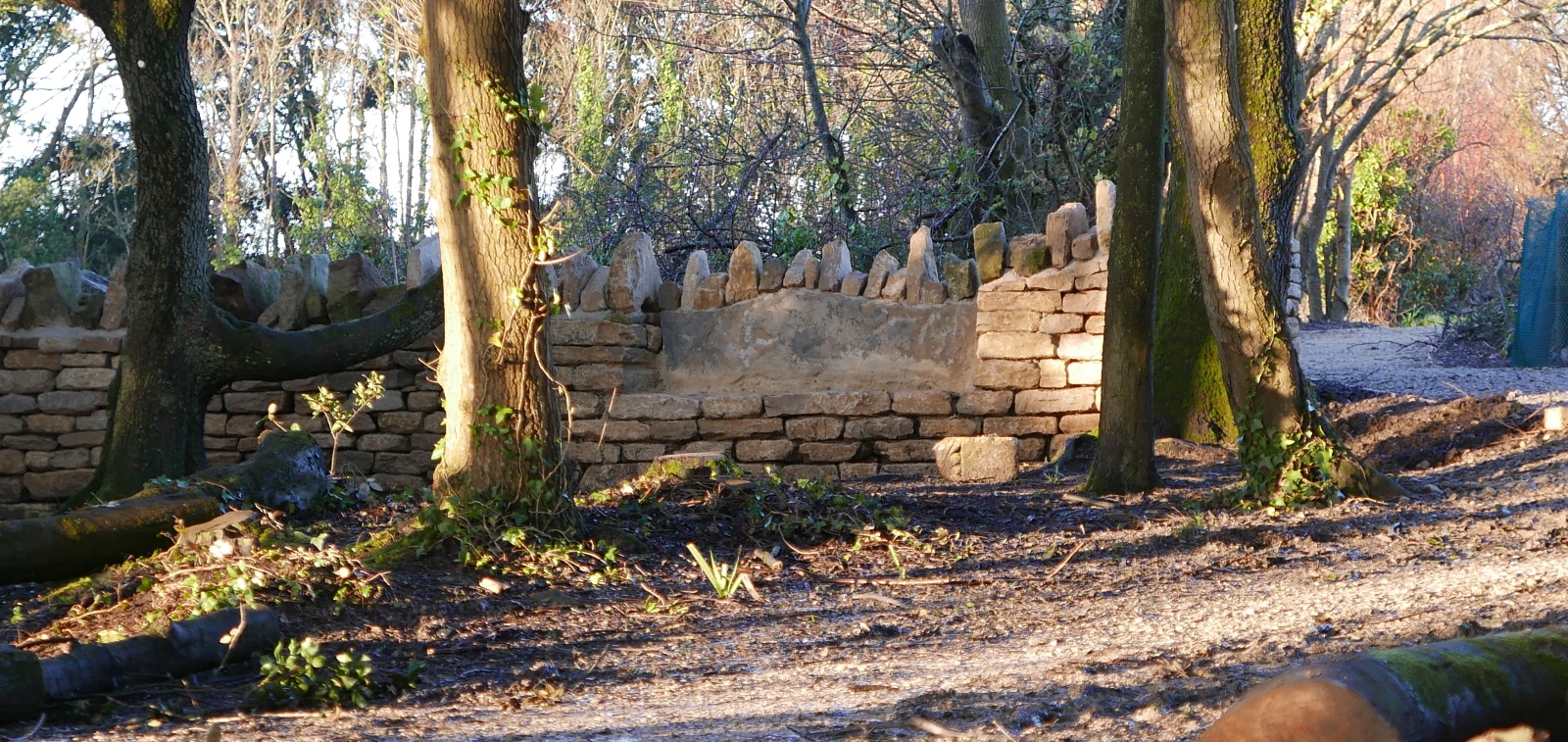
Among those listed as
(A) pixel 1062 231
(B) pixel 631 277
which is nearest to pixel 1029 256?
(A) pixel 1062 231

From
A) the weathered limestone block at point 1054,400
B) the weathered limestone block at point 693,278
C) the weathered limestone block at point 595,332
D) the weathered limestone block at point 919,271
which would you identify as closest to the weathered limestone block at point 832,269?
the weathered limestone block at point 919,271

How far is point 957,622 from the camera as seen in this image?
155 inches

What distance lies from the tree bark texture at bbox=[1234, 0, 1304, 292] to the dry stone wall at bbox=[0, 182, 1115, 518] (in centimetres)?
145

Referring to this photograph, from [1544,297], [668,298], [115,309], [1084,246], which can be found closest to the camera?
[1084,246]

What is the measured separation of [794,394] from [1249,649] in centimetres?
440

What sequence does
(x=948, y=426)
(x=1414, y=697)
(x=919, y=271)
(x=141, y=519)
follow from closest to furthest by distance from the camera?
(x=1414, y=697) → (x=141, y=519) → (x=948, y=426) → (x=919, y=271)

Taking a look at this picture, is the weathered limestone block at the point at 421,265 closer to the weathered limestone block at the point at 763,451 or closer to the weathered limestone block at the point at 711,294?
the weathered limestone block at the point at 711,294

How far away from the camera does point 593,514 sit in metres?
5.00

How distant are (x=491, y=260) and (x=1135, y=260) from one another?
2885 mm

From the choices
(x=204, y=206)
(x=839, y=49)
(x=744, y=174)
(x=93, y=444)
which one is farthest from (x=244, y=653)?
(x=839, y=49)

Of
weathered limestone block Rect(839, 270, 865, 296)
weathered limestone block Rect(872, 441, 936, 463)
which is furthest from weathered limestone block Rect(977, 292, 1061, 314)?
weathered limestone block Rect(872, 441, 936, 463)

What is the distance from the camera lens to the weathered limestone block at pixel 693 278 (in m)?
7.66

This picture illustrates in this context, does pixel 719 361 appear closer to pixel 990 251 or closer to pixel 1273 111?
pixel 990 251

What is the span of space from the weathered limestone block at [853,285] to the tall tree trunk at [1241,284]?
2.54 m
